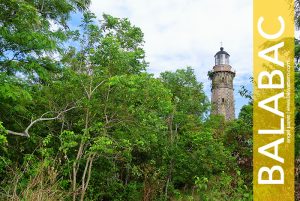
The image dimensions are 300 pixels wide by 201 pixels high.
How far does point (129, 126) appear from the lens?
12.8 meters

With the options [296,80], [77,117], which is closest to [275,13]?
[296,80]

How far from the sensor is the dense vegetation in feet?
30.4

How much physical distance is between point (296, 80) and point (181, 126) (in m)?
8.92

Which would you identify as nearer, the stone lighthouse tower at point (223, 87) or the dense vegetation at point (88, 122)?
the dense vegetation at point (88, 122)

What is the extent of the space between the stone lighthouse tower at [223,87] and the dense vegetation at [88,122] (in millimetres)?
24718

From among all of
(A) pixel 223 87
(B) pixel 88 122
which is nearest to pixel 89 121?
(B) pixel 88 122

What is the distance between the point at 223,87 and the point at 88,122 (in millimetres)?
32498

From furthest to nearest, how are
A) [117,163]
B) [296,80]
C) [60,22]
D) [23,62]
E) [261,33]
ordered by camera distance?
[117,163], [60,22], [296,80], [23,62], [261,33]

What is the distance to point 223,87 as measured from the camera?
43.3 metres

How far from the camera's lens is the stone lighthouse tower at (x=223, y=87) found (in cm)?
4197

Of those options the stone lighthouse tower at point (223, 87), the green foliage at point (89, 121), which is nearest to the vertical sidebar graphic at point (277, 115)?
the green foliage at point (89, 121)

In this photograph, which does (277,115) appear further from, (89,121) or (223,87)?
(223,87)

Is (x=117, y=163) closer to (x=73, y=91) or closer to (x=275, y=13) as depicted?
(x=73, y=91)

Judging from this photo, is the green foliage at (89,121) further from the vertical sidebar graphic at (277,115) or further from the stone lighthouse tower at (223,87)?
the stone lighthouse tower at (223,87)
